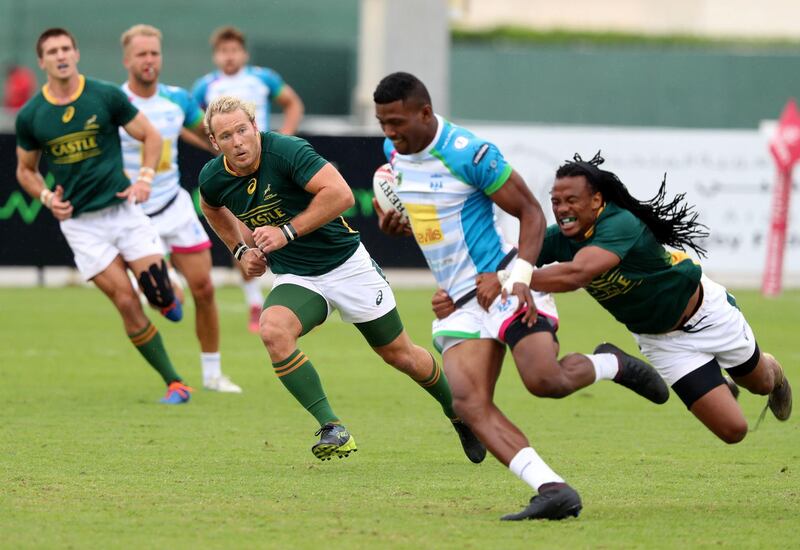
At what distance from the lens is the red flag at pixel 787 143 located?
59.3 feet

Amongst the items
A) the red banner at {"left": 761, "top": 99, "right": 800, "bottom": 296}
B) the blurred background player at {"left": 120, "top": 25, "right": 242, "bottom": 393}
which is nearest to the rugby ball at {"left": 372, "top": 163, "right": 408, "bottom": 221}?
the blurred background player at {"left": 120, "top": 25, "right": 242, "bottom": 393}

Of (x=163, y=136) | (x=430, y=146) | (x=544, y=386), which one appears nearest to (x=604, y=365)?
(x=544, y=386)

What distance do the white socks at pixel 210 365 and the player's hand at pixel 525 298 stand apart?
4613 millimetres

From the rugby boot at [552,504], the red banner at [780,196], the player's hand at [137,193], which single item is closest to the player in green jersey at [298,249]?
the rugby boot at [552,504]

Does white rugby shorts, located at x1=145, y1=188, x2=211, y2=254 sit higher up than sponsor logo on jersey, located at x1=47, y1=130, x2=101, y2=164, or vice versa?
sponsor logo on jersey, located at x1=47, y1=130, x2=101, y2=164

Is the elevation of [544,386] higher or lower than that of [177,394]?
higher

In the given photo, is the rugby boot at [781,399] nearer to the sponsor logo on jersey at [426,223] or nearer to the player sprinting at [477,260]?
the player sprinting at [477,260]

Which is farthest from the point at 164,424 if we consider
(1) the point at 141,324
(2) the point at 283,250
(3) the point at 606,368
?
(3) the point at 606,368

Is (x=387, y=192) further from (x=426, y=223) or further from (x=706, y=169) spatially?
(x=706, y=169)

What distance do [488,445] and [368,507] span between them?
24.4 inches

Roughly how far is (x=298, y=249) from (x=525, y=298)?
6.04ft

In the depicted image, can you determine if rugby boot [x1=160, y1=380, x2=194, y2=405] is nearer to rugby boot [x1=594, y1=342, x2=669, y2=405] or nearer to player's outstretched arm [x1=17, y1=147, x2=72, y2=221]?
player's outstretched arm [x1=17, y1=147, x2=72, y2=221]

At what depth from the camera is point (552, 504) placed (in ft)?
20.8

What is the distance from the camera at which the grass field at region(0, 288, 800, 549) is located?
615 cm
